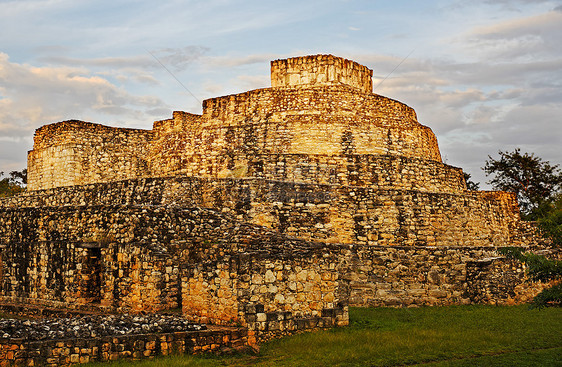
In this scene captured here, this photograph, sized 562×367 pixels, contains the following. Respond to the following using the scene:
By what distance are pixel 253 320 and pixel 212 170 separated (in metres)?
11.3

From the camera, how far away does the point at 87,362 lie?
26.1ft

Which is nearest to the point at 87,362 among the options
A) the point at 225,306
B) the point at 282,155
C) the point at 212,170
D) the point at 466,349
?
the point at 225,306

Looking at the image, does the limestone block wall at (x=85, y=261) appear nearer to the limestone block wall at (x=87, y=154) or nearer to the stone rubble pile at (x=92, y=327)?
the stone rubble pile at (x=92, y=327)

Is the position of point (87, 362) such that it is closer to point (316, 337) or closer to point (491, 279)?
point (316, 337)

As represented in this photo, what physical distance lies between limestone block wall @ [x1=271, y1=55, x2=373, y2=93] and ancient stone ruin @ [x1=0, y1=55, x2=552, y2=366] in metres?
0.06

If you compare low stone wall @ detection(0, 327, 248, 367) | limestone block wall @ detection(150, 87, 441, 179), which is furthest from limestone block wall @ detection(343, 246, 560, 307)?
limestone block wall @ detection(150, 87, 441, 179)

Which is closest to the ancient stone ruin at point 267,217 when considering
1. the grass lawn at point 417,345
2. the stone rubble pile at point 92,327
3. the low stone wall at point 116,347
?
the low stone wall at point 116,347

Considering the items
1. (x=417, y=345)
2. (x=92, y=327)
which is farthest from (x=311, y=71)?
(x=92, y=327)

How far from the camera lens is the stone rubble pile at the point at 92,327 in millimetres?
7969

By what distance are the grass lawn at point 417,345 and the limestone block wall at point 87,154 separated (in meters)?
14.4

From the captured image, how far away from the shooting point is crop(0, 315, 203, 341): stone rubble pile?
7969mm

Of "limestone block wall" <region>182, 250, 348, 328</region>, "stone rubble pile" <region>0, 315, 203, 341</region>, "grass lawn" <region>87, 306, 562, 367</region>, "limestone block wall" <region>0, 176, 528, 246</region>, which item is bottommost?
"grass lawn" <region>87, 306, 562, 367</region>

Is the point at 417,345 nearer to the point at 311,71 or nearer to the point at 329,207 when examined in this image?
the point at 329,207

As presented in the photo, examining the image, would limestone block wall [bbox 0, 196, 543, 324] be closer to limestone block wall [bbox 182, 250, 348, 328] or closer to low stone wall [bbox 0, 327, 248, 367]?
limestone block wall [bbox 182, 250, 348, 328]
